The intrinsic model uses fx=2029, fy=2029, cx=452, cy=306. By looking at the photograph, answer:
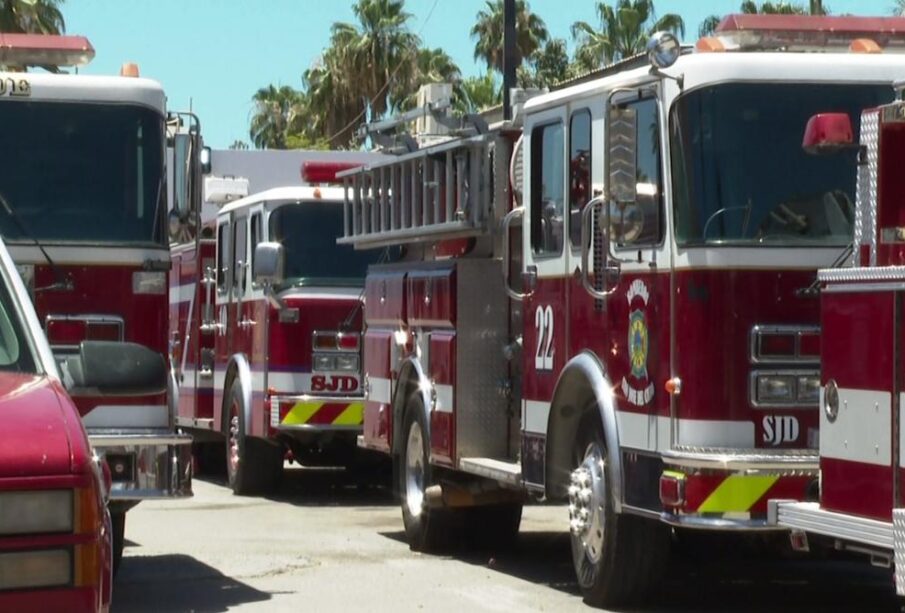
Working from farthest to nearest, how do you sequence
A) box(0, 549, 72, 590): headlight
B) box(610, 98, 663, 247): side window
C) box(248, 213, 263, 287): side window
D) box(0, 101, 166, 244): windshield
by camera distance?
box(248, 213, 263, 287): side window → box(0, 101, 166, 244): windshield → box(610, 98, 663, 247): side window → box(0, 549, 72, 590): headlight

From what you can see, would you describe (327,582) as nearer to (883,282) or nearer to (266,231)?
(883,282)

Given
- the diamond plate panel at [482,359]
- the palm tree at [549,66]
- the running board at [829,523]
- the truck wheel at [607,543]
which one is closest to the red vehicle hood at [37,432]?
the running board at [829,523]

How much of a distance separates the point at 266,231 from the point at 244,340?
50.3 inches

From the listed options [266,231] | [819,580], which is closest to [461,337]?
[819,580]

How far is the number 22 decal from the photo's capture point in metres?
11.1

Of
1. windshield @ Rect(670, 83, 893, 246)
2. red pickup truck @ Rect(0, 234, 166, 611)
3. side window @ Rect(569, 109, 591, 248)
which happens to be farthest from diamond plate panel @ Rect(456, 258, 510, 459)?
red pickup truck @ Rect(0, 234, 166, 611)

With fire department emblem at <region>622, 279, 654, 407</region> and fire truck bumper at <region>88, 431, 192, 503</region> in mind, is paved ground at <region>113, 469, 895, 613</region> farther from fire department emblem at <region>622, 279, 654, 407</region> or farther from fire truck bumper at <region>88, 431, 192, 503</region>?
fire department emblem at <region>622, 279, 654, 407</region>

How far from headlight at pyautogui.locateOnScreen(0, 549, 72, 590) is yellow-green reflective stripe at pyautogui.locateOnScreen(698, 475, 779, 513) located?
14.6 feet

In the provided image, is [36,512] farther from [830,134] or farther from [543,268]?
[543,268]

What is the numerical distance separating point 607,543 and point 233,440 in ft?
29.0

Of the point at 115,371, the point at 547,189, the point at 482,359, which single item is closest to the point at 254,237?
the point at 482,359

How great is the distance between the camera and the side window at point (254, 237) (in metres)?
17.9

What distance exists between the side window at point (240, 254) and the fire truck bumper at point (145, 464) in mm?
8103

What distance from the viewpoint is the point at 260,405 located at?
57.1 ft
